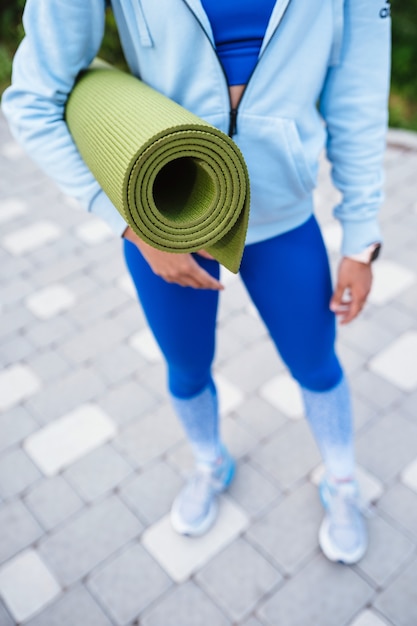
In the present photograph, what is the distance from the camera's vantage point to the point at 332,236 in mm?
3422

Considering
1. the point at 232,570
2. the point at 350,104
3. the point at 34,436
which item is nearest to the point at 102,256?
the point at 34,436

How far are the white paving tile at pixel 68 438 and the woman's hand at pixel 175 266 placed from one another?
1244 millimetres

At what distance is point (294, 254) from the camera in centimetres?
150

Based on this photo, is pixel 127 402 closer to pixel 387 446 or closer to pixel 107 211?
pixel 387 446

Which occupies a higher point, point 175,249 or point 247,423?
point 175,249

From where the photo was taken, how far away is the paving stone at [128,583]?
6.10 feet

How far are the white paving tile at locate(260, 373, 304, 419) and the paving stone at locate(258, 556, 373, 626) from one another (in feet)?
2.20

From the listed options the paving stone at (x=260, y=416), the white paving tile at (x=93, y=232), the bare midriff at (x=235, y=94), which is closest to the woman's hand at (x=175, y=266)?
the bare midriff at (x=235, y=94)

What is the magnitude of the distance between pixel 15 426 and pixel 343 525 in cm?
136

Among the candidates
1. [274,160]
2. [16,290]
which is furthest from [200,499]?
[16,290]

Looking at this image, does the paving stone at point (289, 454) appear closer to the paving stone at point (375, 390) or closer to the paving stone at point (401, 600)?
the paving stone at point (375, 390)

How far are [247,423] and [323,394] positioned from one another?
2.41 ft

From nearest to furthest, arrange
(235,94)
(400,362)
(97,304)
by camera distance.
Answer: (235,94) → (400,362) → (97,304)

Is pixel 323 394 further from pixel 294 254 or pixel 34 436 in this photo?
pixel 34 436
